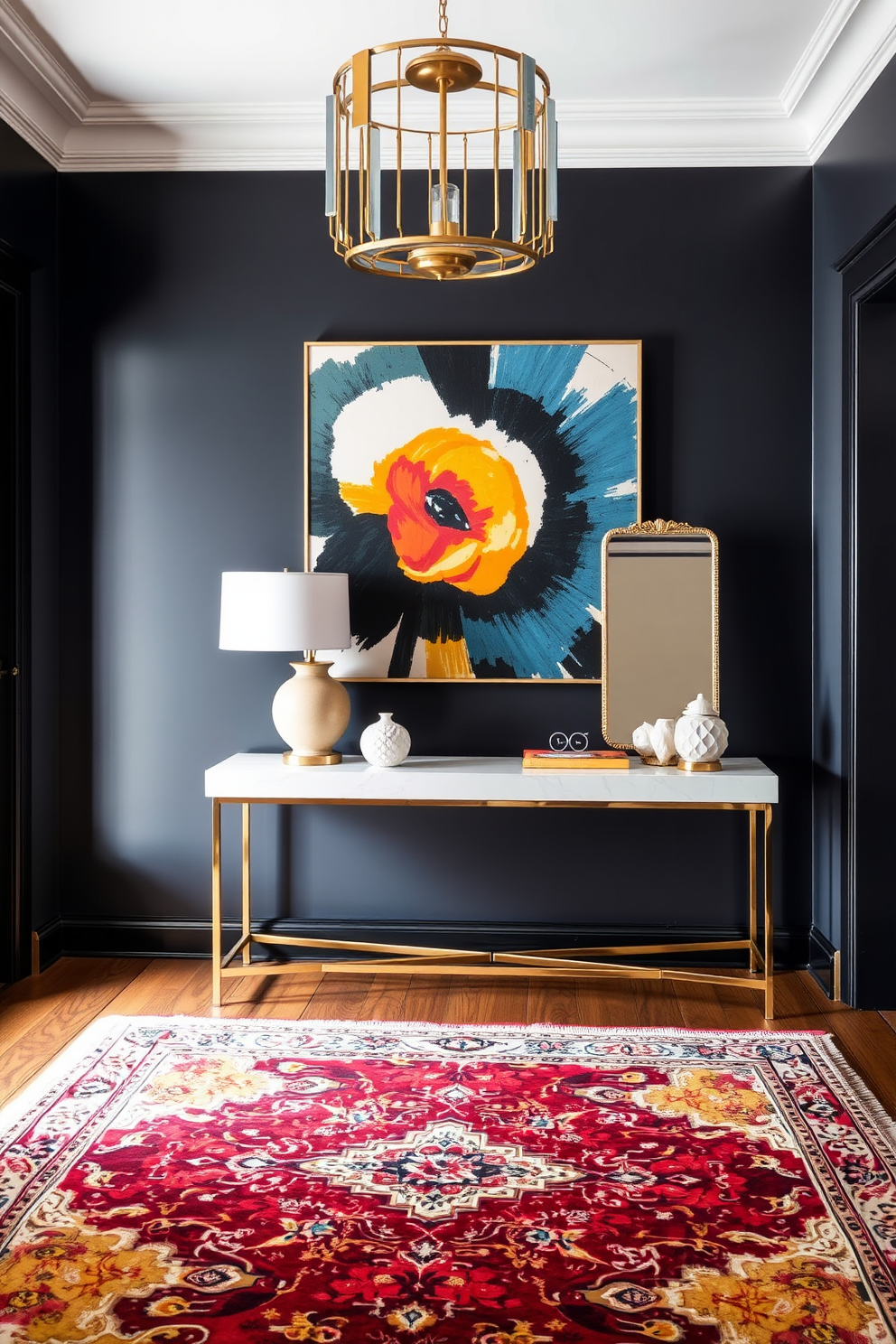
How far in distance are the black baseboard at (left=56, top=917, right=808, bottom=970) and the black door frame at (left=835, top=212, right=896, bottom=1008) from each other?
0.44m

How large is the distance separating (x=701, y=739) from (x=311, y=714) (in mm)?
1245

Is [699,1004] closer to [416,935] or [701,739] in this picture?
[701,739]

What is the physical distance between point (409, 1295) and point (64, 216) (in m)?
3.63

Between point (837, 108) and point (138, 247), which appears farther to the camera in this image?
point (138, 247)

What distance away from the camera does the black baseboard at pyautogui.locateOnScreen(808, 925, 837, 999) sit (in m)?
3.73

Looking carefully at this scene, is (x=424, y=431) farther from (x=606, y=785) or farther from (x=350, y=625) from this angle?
(x=606, y=785)

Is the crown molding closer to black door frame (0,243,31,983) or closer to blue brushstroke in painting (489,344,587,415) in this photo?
blue brushstroke in painting (489,344,587,415)

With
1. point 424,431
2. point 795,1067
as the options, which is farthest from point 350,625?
point 795,1067

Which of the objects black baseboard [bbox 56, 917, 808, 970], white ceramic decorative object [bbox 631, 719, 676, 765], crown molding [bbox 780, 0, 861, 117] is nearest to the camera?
crown molding [bbox 780, 0, 861, 117]

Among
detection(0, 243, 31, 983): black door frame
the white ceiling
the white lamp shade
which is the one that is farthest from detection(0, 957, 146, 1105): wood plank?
the white ceiling

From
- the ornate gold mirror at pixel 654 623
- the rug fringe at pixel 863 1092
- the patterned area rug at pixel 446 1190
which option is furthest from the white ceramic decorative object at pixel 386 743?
the rug fringe at pixel 863 1092

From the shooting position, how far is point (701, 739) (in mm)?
3582

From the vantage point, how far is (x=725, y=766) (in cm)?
370

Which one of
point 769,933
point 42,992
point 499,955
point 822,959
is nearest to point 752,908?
point 822,959
